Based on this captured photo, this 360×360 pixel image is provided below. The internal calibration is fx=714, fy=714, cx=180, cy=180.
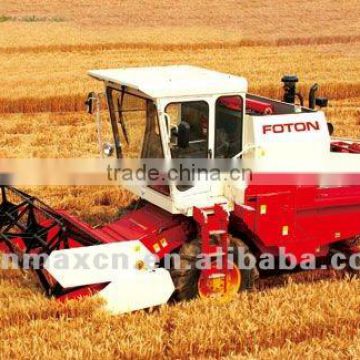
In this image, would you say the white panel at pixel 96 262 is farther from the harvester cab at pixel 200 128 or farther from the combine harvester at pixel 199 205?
the harvester cab at pixel 200 128

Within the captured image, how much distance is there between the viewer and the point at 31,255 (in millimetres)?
6957

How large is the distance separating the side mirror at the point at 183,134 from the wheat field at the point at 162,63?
1507mm

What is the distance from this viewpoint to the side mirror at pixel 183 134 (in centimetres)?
646

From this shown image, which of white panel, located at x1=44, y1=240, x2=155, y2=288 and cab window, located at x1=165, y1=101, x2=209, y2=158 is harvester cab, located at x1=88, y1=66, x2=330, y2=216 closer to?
cab window, located at x1=165, y1=101, x2=209, y2=158

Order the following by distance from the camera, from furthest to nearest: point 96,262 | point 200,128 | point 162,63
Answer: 1. point 162,63
2. point 200,128
3. point 96,262

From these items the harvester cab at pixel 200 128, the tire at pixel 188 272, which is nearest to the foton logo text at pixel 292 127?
the harvester cab at pixel 200 128

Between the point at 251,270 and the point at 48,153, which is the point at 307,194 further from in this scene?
the point at 48,153

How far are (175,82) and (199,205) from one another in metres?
1.26

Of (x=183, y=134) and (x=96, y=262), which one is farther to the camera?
(x=96, y=262)

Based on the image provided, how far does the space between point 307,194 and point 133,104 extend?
2.02m

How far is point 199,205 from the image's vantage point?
721 cm

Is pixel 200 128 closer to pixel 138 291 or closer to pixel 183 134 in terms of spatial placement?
pixel 183 134

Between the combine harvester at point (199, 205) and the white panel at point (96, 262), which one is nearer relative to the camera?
the white panel at point (96, 262)

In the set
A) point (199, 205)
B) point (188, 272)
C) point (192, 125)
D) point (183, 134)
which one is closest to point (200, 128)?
point (192, 125)
